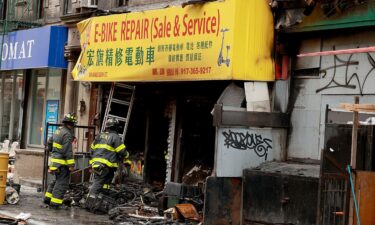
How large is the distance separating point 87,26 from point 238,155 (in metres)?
5.39

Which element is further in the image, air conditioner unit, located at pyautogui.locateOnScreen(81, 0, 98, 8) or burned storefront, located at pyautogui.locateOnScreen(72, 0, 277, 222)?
air conditioner unit, located at pyautogui.locateOnScreen(81, 0, 98, 8)

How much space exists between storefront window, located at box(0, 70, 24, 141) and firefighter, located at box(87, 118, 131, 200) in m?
8.23

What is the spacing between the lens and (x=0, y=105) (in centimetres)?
2098

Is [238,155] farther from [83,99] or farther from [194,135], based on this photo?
[83,99]

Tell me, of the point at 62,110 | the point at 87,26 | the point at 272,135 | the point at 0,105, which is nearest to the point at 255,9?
the point at 272,135

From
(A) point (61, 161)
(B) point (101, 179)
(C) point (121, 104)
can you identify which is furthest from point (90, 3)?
(B) point (101, 179)

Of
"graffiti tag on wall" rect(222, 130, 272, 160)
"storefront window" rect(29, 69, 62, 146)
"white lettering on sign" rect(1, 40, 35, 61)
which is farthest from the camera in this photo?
"storefront window" rect(29, 69, 62, 146)

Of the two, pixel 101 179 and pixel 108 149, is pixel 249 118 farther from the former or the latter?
pixel 101 179

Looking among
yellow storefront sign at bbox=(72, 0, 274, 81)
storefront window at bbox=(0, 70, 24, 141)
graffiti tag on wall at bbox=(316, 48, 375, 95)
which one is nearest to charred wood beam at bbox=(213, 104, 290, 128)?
yellow storefront sign at bbox=(72, 0, 274, 81)

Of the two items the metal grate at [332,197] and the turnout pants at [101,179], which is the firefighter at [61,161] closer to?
the turnout pants at [101,179]

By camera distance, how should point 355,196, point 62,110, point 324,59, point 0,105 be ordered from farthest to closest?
point 0,105 < point 62,110 < point 324,59 < point 355,196

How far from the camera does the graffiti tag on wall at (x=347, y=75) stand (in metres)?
9.98

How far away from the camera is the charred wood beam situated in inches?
403

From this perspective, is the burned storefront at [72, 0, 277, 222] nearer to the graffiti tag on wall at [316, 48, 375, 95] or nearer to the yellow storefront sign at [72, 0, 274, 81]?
the yellow storefront sign at [72, 0, 274, 81]
